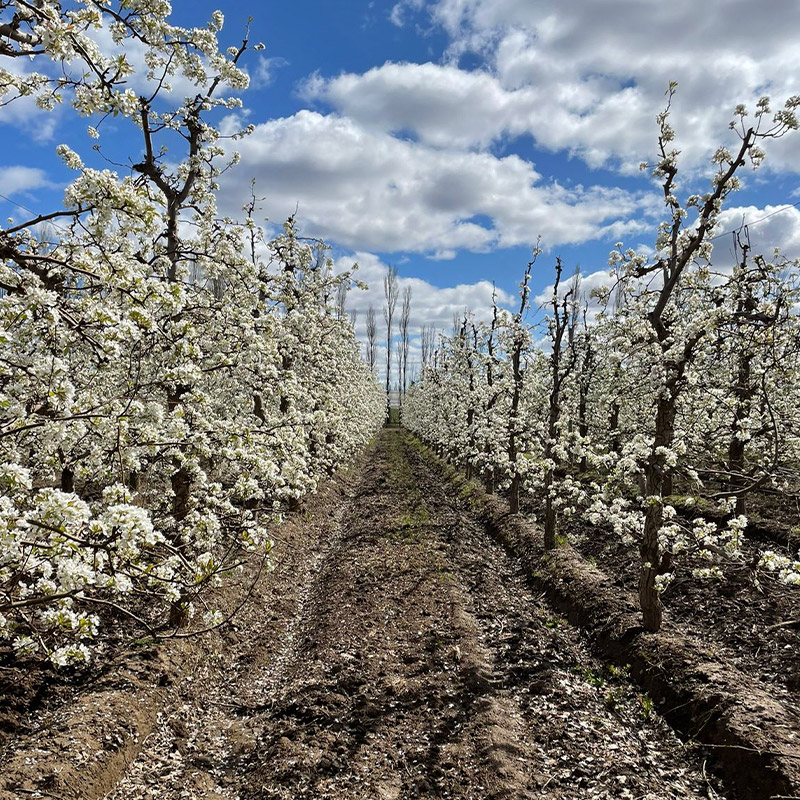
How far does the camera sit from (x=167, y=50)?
5.42 meters

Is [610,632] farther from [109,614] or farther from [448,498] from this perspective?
[448,498]

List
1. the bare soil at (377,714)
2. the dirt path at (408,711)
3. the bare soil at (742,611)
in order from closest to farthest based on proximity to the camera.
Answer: the bare soil at (377,714) → the dirt path at (408,711) → the bare soil at (742,611)

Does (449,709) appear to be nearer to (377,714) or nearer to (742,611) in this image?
(377,714)

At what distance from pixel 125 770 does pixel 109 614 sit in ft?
13.8

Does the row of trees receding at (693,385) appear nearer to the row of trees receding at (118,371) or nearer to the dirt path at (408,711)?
the dirt path at (408,711)

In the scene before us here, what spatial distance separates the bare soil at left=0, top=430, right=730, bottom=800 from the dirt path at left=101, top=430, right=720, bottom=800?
3 centimetres

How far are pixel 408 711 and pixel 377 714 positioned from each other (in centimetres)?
51

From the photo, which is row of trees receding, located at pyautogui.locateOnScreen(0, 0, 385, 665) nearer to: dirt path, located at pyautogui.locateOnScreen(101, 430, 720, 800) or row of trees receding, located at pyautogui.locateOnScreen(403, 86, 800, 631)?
dirt path, located at pyautogui.locateOnScreen(101, 430, 720, 800)

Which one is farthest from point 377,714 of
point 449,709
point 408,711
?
point 449,709

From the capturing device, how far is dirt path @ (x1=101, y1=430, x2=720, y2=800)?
6520mm

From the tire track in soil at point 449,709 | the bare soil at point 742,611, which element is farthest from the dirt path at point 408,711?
the bare soil at point 742,611

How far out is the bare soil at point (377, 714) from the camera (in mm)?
6387

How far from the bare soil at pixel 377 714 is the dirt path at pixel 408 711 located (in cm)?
3

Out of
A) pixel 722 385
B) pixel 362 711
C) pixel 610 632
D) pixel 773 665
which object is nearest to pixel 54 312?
pixel 362 711
